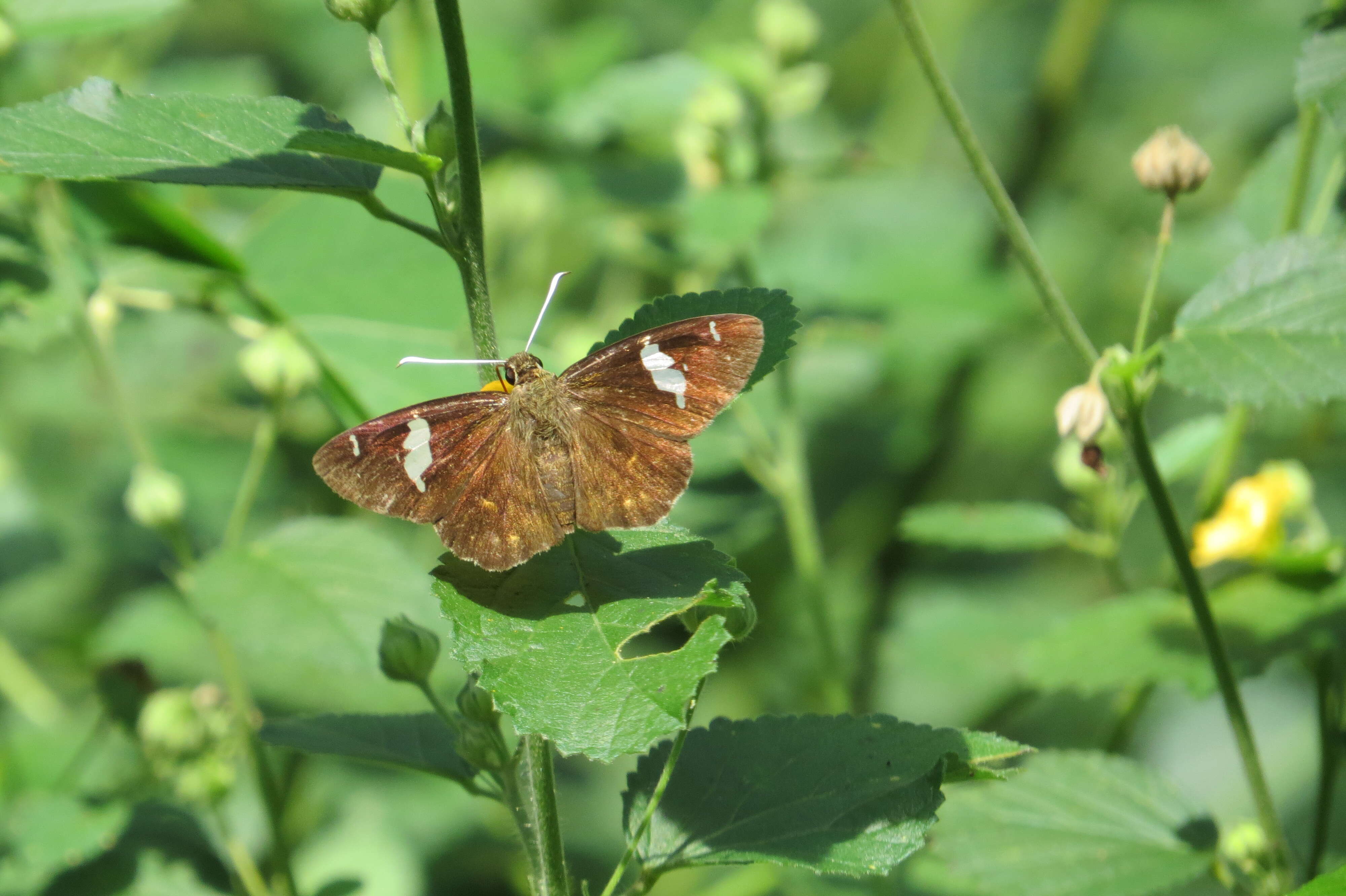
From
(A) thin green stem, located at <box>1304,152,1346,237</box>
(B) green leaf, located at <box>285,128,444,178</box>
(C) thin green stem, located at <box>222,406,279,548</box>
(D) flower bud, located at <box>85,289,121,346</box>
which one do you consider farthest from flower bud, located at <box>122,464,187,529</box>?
(A) thin green stem, located at <box>1304,152,1346,237</box>

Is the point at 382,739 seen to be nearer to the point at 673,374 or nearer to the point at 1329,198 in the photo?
the point at 673,374

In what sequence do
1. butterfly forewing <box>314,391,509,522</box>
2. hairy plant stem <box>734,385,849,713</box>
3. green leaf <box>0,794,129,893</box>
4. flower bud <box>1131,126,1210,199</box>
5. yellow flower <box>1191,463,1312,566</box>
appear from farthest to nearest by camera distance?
1. hairy plant stem <box>734,385,849,713</box>
2. yellow flower <box>1191,463,1312,566</box>
3. green leaf <box>0,794,129,893</box>
4. flower bud <box>1131,126,1210,199</box>
5. butterfly forewing <box>314,391,509,522</box>

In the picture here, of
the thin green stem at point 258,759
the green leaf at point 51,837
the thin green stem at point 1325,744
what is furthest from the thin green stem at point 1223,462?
the green leaf at point 51,837

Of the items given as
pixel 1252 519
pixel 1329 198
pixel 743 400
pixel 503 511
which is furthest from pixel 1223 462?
pixel 503 511

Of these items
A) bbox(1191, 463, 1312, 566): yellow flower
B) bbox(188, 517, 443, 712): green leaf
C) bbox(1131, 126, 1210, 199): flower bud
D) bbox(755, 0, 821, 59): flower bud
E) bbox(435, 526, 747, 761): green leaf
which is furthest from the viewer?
bbox(755, 0, 821, 59): flower bud

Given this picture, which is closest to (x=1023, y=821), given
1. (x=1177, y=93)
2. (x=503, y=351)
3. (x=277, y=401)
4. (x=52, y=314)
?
(x=503, y=351)

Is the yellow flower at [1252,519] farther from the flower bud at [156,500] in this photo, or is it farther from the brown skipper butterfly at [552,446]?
the flower bud at [156,500]

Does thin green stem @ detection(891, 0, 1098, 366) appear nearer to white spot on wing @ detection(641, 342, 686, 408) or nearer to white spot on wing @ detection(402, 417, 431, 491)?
white spot on wing @ detection(641, 342, 686, 408)
